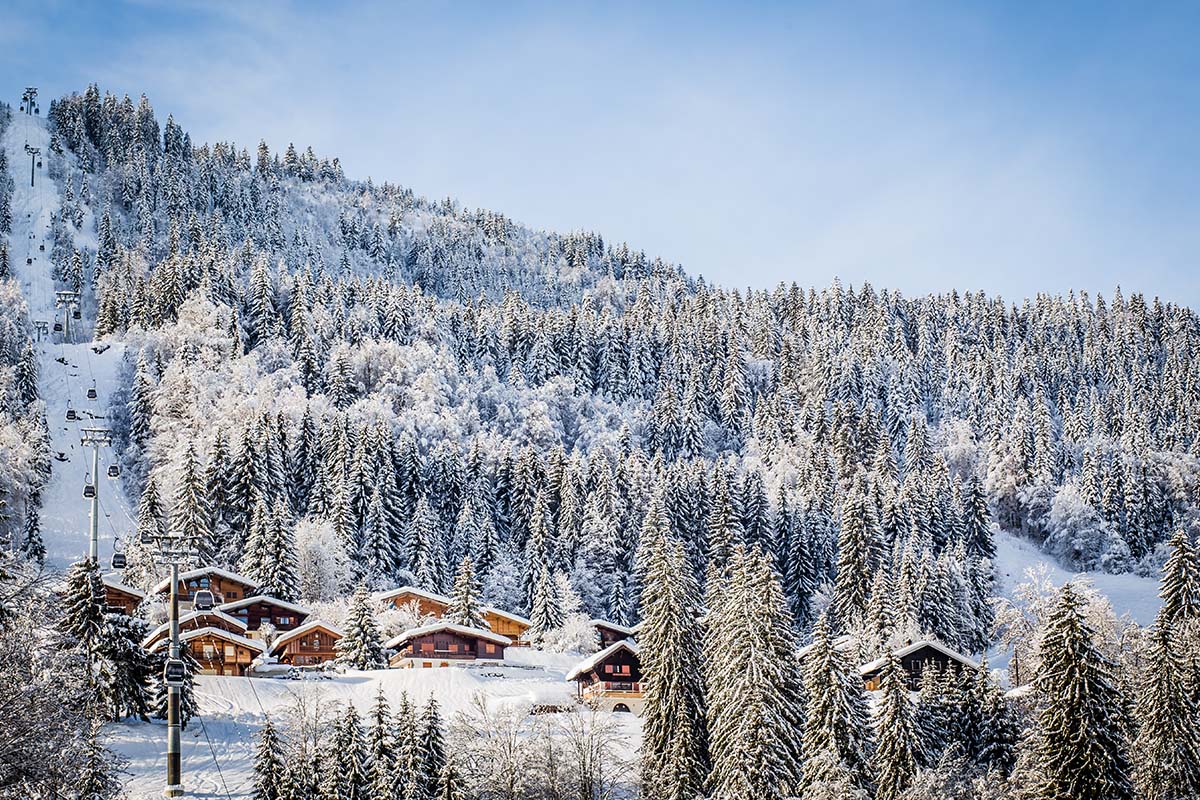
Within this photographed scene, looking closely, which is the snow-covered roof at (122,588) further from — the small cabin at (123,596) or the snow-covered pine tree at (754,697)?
the snow-covered pine tree at (754,697)

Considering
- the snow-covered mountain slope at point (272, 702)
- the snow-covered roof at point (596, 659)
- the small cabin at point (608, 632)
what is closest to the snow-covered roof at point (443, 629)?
the snow-covered mountain slope at point (272, 702)

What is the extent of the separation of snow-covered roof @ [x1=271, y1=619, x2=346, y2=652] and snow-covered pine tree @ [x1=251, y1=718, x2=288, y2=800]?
35180mm

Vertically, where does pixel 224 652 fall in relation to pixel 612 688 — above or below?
above

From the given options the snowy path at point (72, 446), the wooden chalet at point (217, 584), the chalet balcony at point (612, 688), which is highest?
the snowy path at point (72, 446)

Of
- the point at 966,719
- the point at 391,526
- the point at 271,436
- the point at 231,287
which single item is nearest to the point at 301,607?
the point at 391,526

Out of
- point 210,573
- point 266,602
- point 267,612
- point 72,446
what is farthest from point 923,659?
point 72,446

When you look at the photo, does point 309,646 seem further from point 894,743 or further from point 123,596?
point 894,743

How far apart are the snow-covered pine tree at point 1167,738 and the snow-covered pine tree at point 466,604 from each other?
183 feet

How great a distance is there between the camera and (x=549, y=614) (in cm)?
9494

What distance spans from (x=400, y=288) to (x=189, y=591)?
86120mm

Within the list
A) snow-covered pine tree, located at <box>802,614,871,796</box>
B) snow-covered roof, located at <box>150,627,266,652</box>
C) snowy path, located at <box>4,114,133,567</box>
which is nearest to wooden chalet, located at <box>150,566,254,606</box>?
snow-covered roof, located at <box>150,627,266,652</box>

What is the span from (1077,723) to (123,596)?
66159 millimetres

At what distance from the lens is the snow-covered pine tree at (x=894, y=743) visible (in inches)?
1900

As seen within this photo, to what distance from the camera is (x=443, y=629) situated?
84812mm
